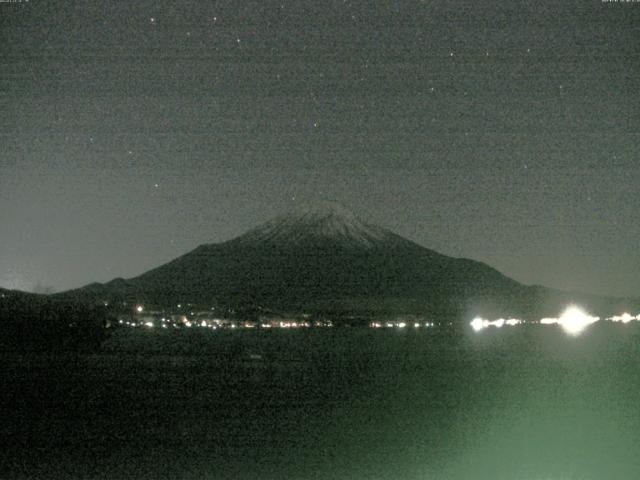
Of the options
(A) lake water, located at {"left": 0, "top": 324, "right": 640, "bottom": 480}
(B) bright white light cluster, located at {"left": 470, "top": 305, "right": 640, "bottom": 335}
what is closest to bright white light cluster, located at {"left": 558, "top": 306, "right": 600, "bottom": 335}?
(B) bright white light cluster, located at {"left": 470, "top": 305, "right": 640, "bottom": 335}

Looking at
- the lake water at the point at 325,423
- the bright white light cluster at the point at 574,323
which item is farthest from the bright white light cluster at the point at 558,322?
the lake water at the point at 325,423

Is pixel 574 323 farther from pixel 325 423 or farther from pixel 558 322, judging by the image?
pixel 325 423

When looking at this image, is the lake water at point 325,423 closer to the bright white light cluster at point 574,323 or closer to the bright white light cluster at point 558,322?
the bright white light cluster at point 574,323

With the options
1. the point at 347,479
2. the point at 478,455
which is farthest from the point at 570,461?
the point at 347,479

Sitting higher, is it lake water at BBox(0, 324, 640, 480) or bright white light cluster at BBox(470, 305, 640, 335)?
bright white light cluster at BBox(470, 305, 640, 335)

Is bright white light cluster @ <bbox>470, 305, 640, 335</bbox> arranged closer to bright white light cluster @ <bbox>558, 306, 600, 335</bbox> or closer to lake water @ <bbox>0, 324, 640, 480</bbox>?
bright white light cluster @ <bbox>558, 306, 600, 335</bbox>

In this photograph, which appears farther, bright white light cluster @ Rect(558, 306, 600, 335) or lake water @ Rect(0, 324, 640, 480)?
bright white light cluster @ Rect(558, 306, 600, 335)

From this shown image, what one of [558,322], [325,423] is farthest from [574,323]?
[325,423]

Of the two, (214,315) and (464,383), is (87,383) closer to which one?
(464,383)
